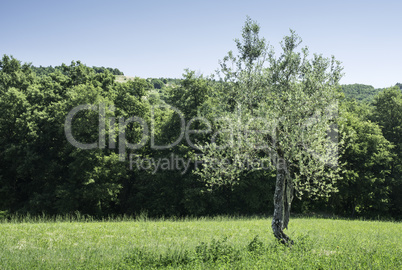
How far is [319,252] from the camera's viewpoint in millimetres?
10891

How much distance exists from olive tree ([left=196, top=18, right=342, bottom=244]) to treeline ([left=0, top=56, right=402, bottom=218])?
1789 cm

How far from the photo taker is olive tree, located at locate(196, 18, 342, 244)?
10.9 metres

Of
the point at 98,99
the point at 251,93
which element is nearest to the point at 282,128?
the point at 251,93

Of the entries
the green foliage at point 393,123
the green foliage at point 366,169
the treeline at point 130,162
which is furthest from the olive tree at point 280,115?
the green foliage at point 393,123

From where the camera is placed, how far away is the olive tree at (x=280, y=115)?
10.9m

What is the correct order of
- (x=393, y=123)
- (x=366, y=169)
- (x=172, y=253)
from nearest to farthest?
(x=172, y=253)
(x=366, y=169)
(x=393, y=123)

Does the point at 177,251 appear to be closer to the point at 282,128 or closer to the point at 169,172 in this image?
the point at 282,128

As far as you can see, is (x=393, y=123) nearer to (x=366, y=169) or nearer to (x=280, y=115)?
(x=366, y=169)

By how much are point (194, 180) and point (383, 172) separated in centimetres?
2363

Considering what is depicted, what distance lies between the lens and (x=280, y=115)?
11570 mm

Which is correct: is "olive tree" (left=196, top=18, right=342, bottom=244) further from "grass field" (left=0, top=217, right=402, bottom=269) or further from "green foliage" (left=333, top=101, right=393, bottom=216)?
"green foliage" (left=333, top=101, right=393, bottom=216)

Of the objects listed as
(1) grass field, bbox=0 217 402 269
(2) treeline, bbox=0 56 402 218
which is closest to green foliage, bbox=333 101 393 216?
(2) treeline, bbox=0 56 402 218

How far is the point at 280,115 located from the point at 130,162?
26.4m

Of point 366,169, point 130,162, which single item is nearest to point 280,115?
point 130,162
